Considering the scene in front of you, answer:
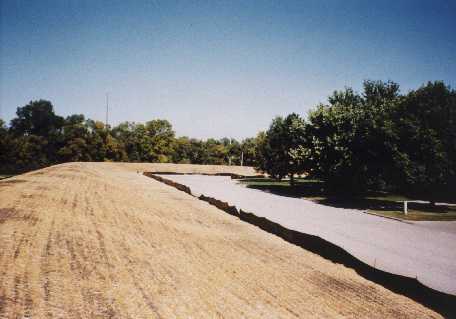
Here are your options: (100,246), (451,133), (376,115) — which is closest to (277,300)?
(100,246)

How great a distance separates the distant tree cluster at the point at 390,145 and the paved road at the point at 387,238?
15.0ft

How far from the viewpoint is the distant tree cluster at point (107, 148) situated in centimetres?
6956

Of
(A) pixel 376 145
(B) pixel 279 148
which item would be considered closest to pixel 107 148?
(B) pixel 279 148

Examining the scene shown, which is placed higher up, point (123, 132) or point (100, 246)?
point (123, 132)

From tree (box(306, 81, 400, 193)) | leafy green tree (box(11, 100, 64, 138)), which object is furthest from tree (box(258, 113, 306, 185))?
leafy green tree (box(11, 100, 64, 138))

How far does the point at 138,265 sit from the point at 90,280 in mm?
1872

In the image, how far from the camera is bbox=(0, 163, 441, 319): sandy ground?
7883 mm

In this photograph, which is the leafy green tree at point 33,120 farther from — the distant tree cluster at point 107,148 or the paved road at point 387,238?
the paved road at point 387,238

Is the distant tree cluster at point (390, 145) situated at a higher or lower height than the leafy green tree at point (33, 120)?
lower

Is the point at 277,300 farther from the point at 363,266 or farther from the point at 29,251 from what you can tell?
the point at 29,251

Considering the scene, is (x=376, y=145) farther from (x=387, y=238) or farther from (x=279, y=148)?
(x=279, y=148)

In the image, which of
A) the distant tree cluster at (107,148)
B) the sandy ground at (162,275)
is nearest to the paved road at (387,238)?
the sandy ground at (162,275)

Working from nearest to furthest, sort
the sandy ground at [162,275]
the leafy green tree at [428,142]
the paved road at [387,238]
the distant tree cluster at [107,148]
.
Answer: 1. the sandy ground at [162,275]
2. the paved road at [387,238]
3. the leafy green tree at [428,142]
4. the distant tree cluster at [107,148]

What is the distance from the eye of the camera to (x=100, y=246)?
12242 mm
